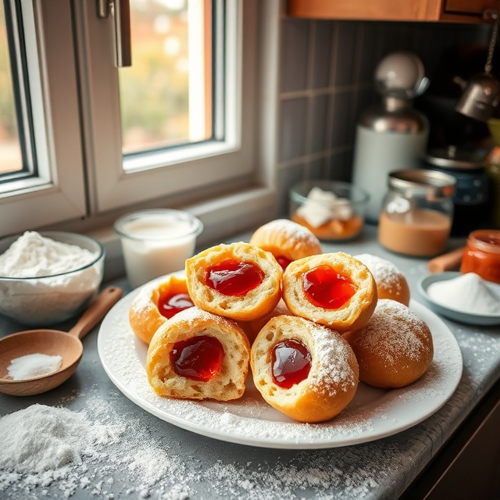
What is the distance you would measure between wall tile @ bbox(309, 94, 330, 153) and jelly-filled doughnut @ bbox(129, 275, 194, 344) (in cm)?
71

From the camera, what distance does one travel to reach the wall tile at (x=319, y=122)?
1.39 metres

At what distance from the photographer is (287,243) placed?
871mm

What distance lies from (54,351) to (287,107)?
2.59 ft

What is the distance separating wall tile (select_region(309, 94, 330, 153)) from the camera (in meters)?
1.39

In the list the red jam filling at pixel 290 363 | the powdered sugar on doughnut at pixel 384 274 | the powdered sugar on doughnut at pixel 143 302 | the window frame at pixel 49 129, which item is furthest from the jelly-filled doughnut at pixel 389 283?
the window frame at pixel 49 129

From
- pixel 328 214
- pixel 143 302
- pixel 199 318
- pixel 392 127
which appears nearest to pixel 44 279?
pixel 143 302

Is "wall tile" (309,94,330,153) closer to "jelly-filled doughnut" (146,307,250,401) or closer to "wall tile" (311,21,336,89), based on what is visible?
"wall tile" (311,21,336,89)

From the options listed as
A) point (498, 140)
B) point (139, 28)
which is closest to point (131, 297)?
point (139, 28)

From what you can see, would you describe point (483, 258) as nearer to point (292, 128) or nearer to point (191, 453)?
point (292, 128)

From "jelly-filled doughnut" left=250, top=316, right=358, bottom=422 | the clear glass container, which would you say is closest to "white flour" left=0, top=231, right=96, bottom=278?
"jelly-filled doughnut" left=250, top=316, right=358, bottom=422

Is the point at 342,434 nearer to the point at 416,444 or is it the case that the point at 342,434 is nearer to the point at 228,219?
the point at 416,444

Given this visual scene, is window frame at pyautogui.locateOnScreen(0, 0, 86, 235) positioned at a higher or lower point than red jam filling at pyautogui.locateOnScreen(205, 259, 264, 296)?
higher

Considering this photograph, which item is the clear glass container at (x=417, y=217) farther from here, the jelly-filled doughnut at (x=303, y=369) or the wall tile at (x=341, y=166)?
the jelly-filled doughnut at (x=303, y=369)

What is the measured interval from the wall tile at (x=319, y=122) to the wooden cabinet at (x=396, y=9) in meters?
0.26
